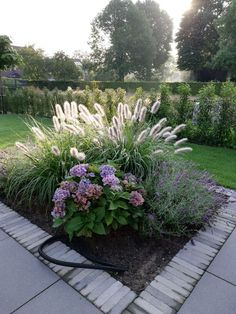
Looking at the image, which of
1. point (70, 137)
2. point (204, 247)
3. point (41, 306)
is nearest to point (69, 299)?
point (41, 306)

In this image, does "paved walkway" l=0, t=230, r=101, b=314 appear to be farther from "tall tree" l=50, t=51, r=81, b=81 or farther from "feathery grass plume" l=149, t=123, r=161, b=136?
"tall tree" l=50, t=51, r=81, b=81

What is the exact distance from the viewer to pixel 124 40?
30375mm

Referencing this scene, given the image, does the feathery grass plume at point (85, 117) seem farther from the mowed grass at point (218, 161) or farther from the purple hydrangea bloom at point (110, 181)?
the mowed grass at point (218, 161)

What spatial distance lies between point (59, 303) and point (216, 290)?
99 cm

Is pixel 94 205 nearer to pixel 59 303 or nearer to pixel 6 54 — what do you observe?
pixel 59 303

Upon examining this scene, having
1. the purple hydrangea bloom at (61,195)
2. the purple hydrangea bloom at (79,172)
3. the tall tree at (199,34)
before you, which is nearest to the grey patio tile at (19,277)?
the purple hydrangea bloom at (61,195)

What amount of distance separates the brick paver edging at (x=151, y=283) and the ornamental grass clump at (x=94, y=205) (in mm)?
239

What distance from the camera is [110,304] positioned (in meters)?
1.41

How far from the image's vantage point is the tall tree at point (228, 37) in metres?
19.0

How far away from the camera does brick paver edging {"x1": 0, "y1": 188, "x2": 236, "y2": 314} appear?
4.67 ft

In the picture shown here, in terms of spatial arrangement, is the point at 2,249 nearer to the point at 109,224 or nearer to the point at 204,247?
the point at 109,224

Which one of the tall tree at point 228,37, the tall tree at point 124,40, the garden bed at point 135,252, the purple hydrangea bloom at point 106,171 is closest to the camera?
the garden bed at point 135,252

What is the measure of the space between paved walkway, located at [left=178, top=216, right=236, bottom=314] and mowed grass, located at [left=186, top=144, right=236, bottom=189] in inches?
62.6

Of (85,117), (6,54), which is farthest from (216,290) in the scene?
(6,54)
